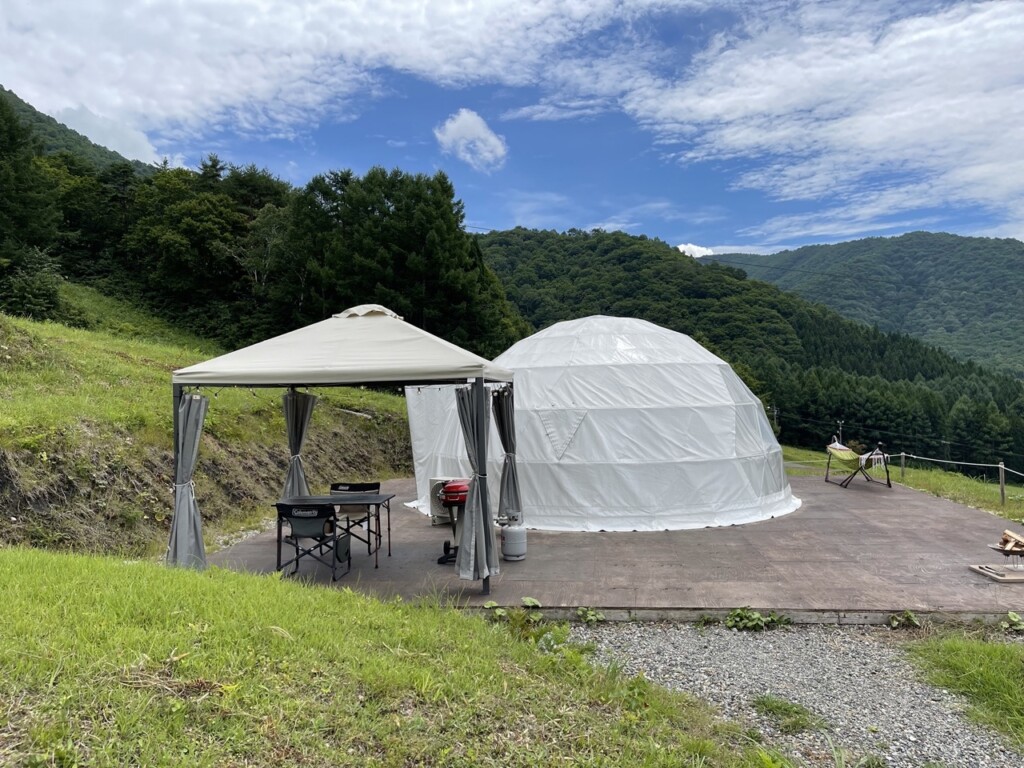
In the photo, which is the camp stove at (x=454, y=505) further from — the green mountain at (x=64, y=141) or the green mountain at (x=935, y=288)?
the green mountain at (x=935, y=288)

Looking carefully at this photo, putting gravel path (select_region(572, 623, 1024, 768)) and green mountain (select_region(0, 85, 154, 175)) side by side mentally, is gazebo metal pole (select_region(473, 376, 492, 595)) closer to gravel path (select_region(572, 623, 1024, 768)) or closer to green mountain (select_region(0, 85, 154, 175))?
gravel path (select_region(572, 623, 1024, 768))

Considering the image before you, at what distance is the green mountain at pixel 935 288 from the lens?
53.5 meters

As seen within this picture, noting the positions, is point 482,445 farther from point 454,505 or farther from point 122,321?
point 122,321

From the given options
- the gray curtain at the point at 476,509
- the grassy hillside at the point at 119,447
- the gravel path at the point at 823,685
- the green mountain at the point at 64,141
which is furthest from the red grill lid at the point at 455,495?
the green mountain at the point at 64,141

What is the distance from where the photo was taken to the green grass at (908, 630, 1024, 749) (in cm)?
345

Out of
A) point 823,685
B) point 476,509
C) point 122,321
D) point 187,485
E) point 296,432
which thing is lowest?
point 823,685

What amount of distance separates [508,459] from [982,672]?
503 cm

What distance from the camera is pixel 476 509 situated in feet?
18.2

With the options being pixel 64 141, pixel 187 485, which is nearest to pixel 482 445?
pixel 187 485

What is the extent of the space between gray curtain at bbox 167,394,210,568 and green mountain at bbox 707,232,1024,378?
183 feet

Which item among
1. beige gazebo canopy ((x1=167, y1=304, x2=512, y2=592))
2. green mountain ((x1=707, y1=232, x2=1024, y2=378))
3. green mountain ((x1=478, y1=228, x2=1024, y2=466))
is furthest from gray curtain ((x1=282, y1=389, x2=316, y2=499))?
green mountain ((x1=707, y1=232, x2=1024, y2=378))

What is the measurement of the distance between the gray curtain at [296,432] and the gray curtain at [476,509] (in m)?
3.57

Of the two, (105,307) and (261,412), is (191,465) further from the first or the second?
(105,307)

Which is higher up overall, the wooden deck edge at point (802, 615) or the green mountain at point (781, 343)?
the green mountain at point (781, 343)
